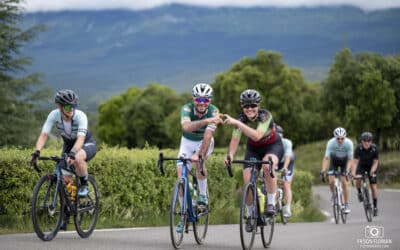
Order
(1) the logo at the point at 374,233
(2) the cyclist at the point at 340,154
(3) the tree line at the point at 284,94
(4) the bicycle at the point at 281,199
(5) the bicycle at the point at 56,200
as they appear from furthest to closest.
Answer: (3) the tree line at the point at 284,94, (2) the cyclist at the point at 340,154, (4) the bicycle at the point at 281,199, (1) the logo at the point at 374,233, (5) the bicycle at the point at 56,200

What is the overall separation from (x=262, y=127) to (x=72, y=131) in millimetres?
2624

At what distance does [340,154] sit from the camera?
21875mm

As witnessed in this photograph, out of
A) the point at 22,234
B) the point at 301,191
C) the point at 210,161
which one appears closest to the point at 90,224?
the point at 22,234

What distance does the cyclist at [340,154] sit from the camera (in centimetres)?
2144

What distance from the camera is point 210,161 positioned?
21.4 metres

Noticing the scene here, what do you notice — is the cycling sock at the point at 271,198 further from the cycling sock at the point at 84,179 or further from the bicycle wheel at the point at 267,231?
the cycling sock at the point at 84,179

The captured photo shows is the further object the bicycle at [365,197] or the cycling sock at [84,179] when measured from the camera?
the bicycle at [365,197]

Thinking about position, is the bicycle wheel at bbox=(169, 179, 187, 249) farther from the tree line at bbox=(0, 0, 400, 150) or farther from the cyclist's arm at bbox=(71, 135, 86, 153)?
the tree line at bbox=(0, 0, 400, 150)

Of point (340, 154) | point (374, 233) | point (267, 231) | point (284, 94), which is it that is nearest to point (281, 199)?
point (340, 154)

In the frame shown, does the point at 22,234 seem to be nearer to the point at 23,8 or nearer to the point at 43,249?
the point at 43,249

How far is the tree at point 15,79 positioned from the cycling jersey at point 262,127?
3856 centimetres

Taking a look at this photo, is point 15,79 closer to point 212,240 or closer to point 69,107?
point 212,240

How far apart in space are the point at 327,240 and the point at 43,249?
5044mm

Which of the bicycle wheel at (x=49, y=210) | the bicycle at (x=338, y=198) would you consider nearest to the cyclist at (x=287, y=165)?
the bicycle at (x=338, y=198)
